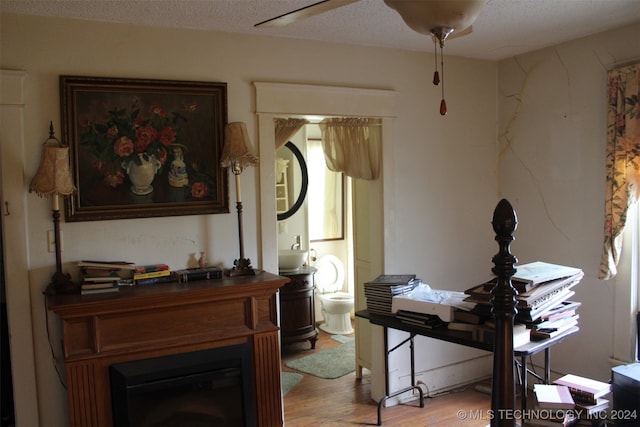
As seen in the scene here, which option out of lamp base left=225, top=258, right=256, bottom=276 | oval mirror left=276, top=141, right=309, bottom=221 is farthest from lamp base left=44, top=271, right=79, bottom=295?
oval mirror left=276, top=141, right=309, bottom=221

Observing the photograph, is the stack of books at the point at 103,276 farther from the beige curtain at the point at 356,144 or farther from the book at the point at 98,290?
the beige curtain at the point at 356,144

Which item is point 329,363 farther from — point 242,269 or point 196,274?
point 196,274

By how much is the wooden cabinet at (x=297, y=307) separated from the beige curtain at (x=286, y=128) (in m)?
1.30

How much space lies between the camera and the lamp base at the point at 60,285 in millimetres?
2414

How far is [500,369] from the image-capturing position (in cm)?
120

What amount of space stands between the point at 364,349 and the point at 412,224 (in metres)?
1.06

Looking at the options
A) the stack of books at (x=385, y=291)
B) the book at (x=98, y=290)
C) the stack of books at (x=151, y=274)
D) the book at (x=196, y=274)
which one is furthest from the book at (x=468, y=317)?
the book at (x=98, y=290)

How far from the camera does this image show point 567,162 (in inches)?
132

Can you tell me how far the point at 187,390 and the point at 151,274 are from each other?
628mm

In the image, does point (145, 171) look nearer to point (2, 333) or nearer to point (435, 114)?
point (2, 333)

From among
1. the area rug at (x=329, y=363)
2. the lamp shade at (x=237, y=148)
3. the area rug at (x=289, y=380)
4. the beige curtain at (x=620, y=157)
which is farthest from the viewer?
the area rug at (x=329, y=363)

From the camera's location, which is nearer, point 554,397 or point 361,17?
point 554,397

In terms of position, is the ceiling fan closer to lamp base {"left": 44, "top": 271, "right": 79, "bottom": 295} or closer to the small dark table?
the small dark table

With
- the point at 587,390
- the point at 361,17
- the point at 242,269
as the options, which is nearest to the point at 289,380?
the point at 242,269
